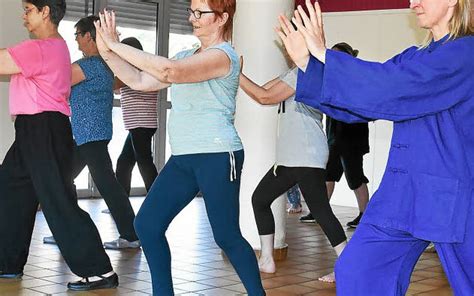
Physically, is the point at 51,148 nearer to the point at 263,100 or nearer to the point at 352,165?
the point at 263,100

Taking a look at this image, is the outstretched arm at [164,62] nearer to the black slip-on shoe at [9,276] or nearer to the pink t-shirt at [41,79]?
the pink t-shirt at [41,79]

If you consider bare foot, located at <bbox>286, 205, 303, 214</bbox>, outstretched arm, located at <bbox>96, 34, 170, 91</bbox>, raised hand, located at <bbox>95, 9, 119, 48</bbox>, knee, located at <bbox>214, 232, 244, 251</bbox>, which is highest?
raised hand, located at <bbox>95, 9, 119, 48</bbox>

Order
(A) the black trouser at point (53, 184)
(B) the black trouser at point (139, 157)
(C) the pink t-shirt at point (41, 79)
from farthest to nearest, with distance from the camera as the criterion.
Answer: (B) the black trouser at point (139, 157) < (A) the black trouser at point (53, 184) < (C) the pink t-shirt at point (41, 79)

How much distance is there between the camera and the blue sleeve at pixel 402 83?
86.2 inches

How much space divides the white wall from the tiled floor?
2.36 metres

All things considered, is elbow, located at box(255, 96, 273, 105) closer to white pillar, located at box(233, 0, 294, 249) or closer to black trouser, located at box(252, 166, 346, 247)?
black trouser, located at box(252, 166, 346, 247)

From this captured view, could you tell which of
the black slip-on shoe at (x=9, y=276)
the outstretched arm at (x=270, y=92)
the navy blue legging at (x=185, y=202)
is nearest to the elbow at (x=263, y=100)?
the outstretched arm at (x=270, y=92)

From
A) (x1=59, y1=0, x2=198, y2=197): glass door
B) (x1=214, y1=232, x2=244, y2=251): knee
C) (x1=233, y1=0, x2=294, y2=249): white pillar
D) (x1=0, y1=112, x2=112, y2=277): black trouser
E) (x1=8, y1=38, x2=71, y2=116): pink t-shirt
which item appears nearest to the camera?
(x1=214, y1=232, x2=244, y2=251): knee

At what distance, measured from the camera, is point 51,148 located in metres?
4.16

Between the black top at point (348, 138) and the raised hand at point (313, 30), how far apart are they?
4.67 m

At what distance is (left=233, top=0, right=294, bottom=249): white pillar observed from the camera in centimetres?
546

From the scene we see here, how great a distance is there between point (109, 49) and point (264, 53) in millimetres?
2511

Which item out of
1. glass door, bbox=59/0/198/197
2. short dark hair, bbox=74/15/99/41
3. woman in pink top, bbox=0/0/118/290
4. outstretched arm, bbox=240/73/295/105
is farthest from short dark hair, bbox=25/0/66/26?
glass door, bbox=59/0/198/197

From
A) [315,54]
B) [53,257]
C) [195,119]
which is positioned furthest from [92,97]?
[315,54]
